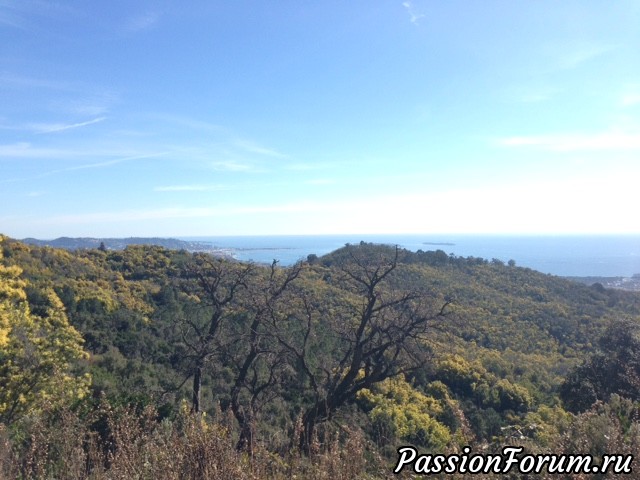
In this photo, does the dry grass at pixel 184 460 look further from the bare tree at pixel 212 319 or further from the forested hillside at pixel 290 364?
the bare tree at pixel 212 319

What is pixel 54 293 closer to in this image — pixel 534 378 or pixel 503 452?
pixel 503 452

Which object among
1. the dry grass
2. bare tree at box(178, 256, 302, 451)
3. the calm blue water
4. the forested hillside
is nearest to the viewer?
the dry grass

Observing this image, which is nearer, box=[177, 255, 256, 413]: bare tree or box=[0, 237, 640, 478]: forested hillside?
box=[0, 237, 640, 478]: forested hillside

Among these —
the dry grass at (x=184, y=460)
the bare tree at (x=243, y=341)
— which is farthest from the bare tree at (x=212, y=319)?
the dry grass at (x=184, y=460)

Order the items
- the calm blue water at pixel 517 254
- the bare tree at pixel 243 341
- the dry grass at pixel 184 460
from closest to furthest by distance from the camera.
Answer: the dry grass at pixel 184 460
the bare tree at pixel 243 341
the calm blue water at pixel 517 254

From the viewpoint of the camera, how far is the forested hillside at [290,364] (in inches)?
130

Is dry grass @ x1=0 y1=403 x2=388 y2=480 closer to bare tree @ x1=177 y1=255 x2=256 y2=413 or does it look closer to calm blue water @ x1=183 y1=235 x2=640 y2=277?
bare tree @ x1=177 y1=255 x2=256 y2=413

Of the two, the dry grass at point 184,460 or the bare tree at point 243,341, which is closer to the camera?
the dry grass at point 184,460

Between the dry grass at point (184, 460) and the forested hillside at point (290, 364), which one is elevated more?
the dry grass at point (184, 460)

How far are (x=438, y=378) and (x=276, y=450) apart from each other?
55.3 feet

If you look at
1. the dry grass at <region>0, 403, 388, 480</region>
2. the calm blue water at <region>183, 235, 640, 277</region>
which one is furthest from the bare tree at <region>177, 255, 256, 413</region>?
the dry grass at <region>0, 403, 388, 480</region>

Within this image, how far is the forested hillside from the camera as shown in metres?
3.30

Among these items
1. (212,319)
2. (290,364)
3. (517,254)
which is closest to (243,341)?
(212,319)

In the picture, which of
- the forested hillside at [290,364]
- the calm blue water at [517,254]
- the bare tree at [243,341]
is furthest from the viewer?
the calm blue water at [517,254]
